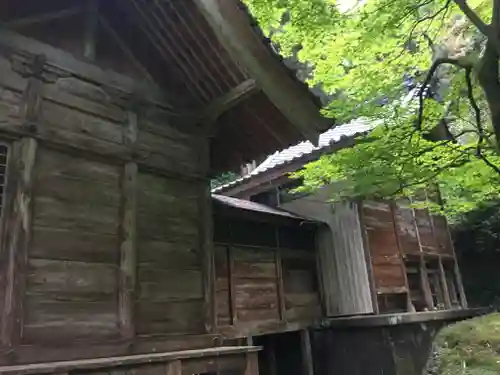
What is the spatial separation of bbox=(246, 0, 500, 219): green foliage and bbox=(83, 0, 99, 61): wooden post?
199 centimetres

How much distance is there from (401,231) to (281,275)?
3.83 m

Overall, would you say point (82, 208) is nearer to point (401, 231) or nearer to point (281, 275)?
point (281, 275)

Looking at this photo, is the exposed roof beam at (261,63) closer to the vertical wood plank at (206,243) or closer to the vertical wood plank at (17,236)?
the vertical wood plank at (206,243)

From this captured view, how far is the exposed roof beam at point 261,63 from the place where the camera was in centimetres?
509

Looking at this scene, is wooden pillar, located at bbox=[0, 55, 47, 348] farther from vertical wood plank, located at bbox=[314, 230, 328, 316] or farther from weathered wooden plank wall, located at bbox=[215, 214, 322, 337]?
vertical wood plank, located at bbox=[314, 230, 328, 316]

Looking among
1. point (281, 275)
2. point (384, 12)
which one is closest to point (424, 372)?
point (281, 275)

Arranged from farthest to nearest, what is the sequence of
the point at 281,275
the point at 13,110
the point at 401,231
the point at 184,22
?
the point at 401,231 → the point at 281,275 → the point at 184,22 → the point at 13,110

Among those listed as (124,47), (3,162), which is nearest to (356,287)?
(124,47)

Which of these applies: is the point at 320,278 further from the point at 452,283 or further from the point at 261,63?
the point at 261,63

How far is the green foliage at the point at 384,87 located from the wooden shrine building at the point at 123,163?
0.75 m

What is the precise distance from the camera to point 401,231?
11188mm

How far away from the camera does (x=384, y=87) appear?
19.7ft

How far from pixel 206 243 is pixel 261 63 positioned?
2436mm

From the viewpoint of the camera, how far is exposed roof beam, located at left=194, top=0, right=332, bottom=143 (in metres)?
5.09
